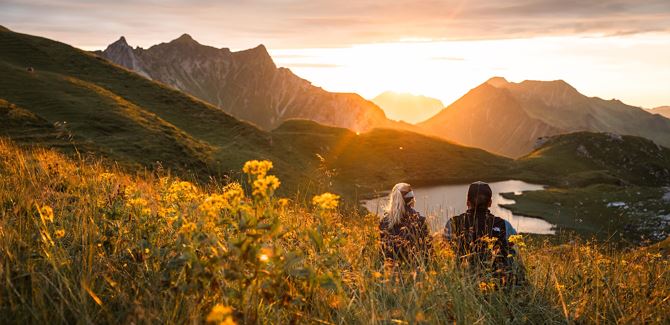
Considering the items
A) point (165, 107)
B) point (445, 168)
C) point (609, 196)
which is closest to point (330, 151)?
point (445, 168)

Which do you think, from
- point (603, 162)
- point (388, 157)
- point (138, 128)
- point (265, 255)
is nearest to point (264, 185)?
point (265, 255)

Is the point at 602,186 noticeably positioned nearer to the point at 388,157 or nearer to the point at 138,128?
the point at 388,157

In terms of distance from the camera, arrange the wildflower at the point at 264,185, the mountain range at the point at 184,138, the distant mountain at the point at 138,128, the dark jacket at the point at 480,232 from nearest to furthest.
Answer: the wildflower at the point at 264,185 < the dark jacket at the point at 480,232 < the distant mountain at the point at 138,128 < the mountain range at the point at 184,138

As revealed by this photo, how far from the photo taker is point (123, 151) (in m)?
45.2

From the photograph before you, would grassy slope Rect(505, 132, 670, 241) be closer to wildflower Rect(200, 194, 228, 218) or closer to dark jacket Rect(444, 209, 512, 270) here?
dark jacket Rect(444, 209, 512, 270)

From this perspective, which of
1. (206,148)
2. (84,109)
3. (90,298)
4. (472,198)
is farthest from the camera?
(206,148)

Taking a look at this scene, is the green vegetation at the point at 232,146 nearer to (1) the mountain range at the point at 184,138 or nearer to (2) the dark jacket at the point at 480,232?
(1) the mountain range at the point at 184,138

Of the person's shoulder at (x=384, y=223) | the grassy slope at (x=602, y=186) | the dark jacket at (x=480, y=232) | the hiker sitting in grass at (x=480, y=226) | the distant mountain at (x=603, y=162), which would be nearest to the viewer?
the dark jacket at (x=480, y=232)

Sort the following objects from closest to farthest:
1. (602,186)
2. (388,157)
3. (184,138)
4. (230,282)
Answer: (230,282), (184,138), (602,186), (388,157)

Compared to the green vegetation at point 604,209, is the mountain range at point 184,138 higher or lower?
higher

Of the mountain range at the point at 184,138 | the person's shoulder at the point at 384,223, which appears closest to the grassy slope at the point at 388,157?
the mountain range at the point at 184,138

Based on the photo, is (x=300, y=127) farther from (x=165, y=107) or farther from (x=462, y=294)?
(x=462, y=294)

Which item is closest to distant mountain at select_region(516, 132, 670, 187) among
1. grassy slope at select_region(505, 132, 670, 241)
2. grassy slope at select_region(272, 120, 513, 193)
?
grassy slope at select_region(505, 132, 670, 241)

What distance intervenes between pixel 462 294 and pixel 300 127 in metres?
167
